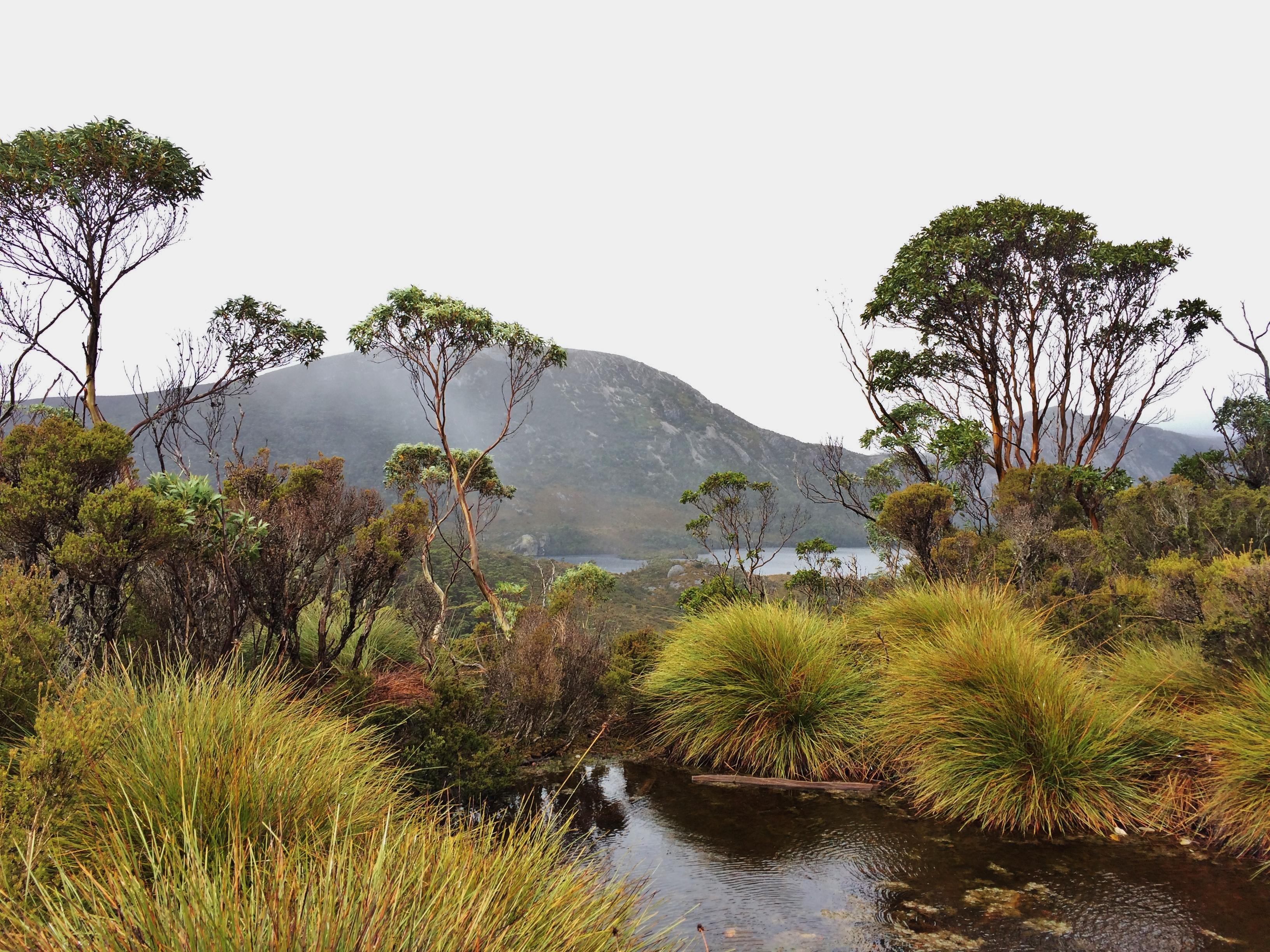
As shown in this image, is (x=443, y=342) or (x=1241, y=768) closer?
(x=1241, y=768)

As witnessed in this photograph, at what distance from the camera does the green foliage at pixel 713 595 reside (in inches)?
412

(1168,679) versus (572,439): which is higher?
(572,439)

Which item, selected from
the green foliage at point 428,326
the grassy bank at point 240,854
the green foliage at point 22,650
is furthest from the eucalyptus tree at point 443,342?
the grassy bank at point 240,854

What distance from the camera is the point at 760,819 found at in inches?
212

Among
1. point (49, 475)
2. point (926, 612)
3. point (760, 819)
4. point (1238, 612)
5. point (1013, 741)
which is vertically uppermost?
point (49, 475)

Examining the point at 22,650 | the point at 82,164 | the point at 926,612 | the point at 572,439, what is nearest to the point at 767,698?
the point at 926,612

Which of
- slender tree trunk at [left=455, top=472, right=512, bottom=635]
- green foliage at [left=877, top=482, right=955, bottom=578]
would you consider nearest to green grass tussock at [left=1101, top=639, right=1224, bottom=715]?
green foliage at [left=877, top=482, right=955, bottom=578]

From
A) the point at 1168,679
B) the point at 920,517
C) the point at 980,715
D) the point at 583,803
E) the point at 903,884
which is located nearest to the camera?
the point at 903,884

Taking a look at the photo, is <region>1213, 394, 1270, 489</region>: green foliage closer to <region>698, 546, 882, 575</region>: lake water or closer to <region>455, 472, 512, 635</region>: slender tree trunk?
<region>698, 546, 882, 575</region>: lake water

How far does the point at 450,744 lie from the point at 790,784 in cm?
281

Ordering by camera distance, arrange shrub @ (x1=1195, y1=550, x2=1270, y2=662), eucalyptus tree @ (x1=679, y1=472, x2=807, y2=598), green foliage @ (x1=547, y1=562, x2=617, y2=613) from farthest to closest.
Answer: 1. eucalyptus tree @ (x1=679, y1=472, x2=807, y2=598)
2. green foliage @ (x1=547, y1=562, x2=617, y2=613)
3. shrub @ (x1=1195, y1=550, x2=1270, y2=662)

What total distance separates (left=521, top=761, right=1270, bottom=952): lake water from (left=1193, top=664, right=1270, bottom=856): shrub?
0.78ft

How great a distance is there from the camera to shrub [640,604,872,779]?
6.41 meters

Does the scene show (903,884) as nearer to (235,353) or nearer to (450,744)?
(450,744)
